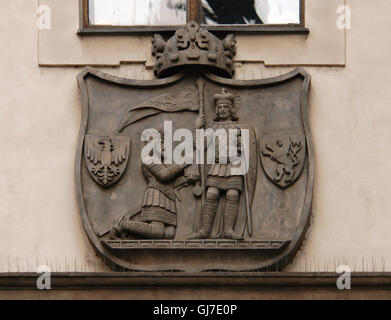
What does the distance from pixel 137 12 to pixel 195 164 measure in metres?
1.52

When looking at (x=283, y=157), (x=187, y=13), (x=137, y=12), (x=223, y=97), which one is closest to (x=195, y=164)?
(x=223, y=97)

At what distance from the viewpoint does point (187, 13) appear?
12688 mm

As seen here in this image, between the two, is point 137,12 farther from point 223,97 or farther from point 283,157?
point 283,157

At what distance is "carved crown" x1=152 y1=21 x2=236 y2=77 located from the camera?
12.3 meters

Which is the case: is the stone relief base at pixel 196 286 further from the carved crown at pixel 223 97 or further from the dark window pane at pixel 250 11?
the dark window pane at pixel 250 11

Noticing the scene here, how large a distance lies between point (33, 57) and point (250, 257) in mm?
2572

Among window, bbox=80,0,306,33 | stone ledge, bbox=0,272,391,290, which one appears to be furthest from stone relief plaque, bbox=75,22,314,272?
window, bbox=80,0,306,33

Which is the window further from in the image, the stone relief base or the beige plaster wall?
the stone relief base

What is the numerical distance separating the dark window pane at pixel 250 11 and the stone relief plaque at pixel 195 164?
0.31 metres

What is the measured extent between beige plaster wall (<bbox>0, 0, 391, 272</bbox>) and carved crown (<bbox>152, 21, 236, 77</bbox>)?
0.16m

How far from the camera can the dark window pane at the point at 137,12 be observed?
41.6 feet

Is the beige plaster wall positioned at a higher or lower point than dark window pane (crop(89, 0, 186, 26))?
lower

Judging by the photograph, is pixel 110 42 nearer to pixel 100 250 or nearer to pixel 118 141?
pixel 118 141

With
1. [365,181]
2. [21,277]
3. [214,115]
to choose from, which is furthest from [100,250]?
[365,181]
